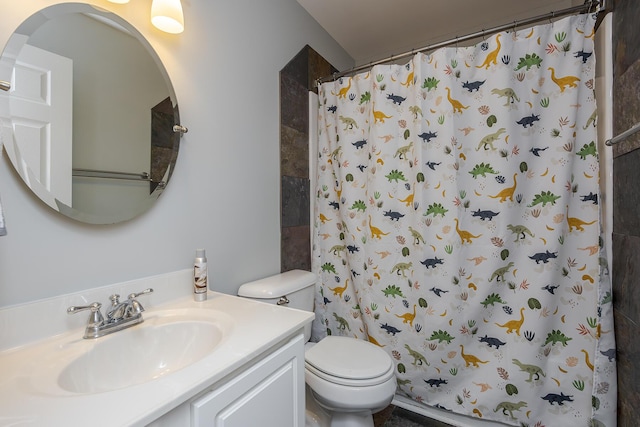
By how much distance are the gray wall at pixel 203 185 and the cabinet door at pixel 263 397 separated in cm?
56

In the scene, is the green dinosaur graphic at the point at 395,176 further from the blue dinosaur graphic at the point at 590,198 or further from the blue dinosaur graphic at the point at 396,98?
the blue dinosaur graphic at the point at 590,198

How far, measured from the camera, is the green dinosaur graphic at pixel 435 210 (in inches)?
60.3

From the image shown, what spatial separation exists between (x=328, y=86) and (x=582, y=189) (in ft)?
4.87

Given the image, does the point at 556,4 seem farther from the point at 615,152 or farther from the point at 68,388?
the point at 68,388

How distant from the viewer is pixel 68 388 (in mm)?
666

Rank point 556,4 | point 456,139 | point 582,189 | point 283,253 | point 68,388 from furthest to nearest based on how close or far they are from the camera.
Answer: point 556,4 < point 283,253 < point 456,139 < point 582,189 < point 68,388

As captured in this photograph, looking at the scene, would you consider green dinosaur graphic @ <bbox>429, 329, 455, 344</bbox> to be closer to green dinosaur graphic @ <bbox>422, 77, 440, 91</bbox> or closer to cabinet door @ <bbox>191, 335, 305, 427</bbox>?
cabinet door @ <bbox>191, 335, 305, 427</bbox>

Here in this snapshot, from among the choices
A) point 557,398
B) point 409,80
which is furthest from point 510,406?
point 409,80

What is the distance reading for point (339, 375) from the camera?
47.8 inches

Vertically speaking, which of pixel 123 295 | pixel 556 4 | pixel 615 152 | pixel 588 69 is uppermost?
pixel 556 4

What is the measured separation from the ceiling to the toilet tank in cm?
158

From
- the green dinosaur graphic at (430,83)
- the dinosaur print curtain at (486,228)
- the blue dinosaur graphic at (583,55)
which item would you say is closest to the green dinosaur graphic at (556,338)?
the dinosaur print curtain at (486,228)

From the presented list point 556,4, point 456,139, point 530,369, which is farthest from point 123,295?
point 556,4

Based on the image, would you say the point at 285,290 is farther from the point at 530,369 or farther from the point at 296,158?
the point at 530,369
